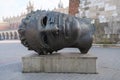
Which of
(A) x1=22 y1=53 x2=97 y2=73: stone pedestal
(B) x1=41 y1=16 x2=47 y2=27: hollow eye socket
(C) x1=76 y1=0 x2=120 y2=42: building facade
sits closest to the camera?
(A) x1=22 y1=53 x2=97 y2=73: stone pedestal

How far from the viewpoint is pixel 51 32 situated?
543cm

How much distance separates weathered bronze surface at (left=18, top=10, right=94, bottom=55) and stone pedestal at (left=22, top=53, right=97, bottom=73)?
0.81ft

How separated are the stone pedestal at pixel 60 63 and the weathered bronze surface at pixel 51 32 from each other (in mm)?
248

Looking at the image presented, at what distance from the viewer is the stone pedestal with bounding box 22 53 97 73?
5.46 meters

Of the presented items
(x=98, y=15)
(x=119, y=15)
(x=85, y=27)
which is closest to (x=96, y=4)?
(x=98, y=15)

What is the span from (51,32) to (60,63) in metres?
0.67

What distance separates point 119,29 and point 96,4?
2.05 metres

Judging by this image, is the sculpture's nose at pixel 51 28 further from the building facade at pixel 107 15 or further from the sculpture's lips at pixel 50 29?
the building facade at pixel 107 15

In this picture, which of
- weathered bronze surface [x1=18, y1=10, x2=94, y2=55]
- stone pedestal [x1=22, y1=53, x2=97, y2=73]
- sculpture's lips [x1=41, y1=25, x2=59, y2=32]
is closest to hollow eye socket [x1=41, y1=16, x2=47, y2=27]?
weathered bronze surface [x1=18, y1=10, x2=94, y2=55]

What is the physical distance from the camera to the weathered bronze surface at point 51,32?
17.9ft

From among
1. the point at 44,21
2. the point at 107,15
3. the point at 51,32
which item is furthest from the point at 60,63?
the point at 107,15

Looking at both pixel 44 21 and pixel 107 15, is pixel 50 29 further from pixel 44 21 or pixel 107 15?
pixel 107 15

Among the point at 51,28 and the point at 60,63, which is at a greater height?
the point at 51,28

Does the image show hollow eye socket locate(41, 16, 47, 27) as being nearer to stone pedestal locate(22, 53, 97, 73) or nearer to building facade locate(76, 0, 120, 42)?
stone pedestal locate(22, 53, 97, 73)
